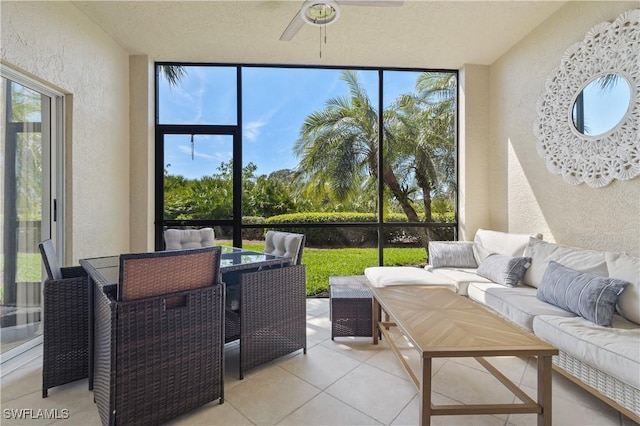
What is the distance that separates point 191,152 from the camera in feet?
12.6

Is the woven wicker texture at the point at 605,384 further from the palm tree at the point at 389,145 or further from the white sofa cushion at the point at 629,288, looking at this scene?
the palm tree at the point at 389,145

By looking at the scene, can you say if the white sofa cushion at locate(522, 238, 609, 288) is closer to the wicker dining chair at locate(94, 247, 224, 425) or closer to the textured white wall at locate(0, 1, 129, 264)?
the wicker dining chair at locate(94, 247, 224, 425)

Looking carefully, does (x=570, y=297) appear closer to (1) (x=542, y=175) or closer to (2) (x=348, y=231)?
(1) (x=542, y=175)

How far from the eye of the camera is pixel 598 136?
2.47 metres

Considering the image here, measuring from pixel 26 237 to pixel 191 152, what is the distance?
73.5 inches

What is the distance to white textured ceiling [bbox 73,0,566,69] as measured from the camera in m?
2.80

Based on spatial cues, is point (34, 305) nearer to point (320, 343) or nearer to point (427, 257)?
point (320, 343)

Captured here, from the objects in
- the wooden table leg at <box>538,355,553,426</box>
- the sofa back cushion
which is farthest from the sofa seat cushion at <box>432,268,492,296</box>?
the wooden table leg at <box>538,355,553,426</box>

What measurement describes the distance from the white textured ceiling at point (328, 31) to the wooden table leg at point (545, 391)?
9.66ft

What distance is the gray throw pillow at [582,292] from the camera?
1873mm

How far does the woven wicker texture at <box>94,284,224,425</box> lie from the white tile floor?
16 centimetres

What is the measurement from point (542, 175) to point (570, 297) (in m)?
1.52

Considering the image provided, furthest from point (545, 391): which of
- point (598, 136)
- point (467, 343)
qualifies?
point (598, 136)

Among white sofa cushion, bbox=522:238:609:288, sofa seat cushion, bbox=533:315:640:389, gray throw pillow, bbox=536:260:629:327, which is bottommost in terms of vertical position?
sofa seat cushion, bbox=533:315:640:389
